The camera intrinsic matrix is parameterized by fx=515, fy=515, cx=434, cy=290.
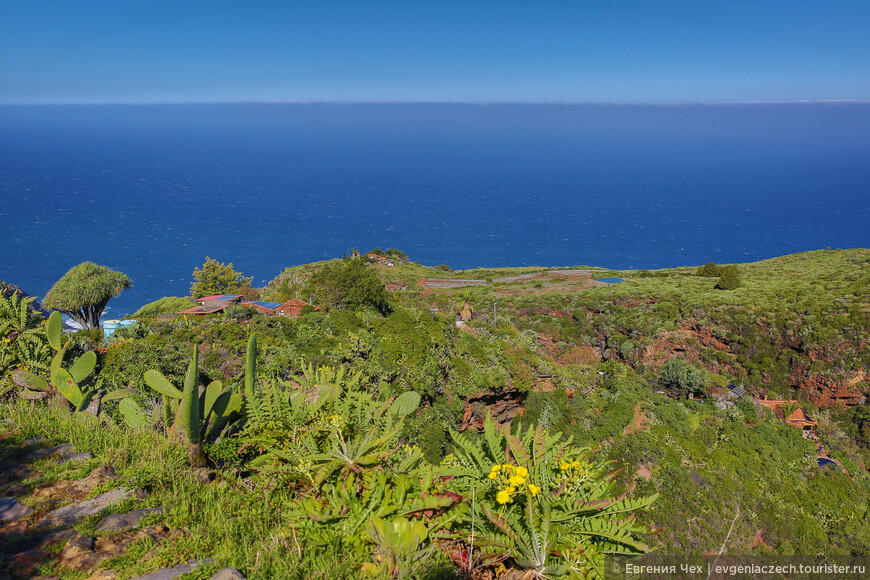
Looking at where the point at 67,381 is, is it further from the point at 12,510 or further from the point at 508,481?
the point at 508,481

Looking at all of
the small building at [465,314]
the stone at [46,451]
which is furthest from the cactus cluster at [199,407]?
the small building at [465,314]

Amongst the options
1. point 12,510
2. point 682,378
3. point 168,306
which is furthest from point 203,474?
point 168,306

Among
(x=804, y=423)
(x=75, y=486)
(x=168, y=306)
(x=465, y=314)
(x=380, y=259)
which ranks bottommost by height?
(x=804, y=423)

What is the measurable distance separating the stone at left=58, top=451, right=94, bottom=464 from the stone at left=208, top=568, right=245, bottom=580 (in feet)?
6.59

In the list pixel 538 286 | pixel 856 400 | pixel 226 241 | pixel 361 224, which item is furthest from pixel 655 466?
pixel 361 224

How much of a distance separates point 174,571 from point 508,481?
189cm

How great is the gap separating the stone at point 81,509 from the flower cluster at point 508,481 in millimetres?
2481

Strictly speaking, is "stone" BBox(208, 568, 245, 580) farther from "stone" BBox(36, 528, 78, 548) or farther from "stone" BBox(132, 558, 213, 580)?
"stone" BBox(36, 528, 78, 548)

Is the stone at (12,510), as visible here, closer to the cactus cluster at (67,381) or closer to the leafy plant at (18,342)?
the cactus cluster at (67,381)

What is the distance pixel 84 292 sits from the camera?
2780 cm

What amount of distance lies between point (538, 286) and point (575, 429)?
81.0ft

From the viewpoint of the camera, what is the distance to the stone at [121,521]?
10.3 ft

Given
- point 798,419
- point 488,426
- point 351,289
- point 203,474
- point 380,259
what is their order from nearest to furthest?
point 488,426, point 203,474, point 798,419, point 351,289, point 380,259

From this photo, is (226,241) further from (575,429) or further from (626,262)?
(575,429)
